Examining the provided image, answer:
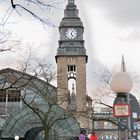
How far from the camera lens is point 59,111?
51062 mm

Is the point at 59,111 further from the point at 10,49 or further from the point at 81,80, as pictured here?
the point at 81,80

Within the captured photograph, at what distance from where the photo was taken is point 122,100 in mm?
11047

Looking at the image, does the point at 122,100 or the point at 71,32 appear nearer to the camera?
the point at 122,100

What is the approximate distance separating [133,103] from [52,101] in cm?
3526

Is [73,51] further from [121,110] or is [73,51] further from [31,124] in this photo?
[121,110]

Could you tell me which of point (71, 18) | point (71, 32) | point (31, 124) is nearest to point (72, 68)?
point (71, 32)

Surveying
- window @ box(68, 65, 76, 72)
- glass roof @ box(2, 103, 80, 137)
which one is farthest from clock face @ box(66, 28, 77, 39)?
glass roof @ box(2, 103, 80, 137)

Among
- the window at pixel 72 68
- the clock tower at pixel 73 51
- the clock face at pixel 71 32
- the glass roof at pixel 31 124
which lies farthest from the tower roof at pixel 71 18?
the glass roof at pixel 31 124

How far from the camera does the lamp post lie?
1087 cm

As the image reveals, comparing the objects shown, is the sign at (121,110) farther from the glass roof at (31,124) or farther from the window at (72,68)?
the window at (72,68)

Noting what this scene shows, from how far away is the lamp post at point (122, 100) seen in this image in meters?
10.9

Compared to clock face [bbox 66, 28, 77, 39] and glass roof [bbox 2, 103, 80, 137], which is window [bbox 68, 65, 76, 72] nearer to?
clock face [bbox 66, 28, 77, 39]

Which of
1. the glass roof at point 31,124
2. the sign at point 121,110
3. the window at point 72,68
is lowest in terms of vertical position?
the sign at point 121,110

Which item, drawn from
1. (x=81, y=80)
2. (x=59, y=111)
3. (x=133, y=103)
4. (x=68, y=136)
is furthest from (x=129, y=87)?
(x=81, y=80)
